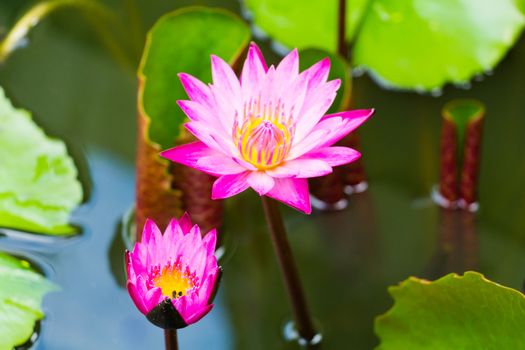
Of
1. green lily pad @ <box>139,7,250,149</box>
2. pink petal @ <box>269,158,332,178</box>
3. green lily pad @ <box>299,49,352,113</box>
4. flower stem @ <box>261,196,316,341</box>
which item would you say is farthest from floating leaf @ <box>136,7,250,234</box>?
pink petal @ <box>269,158,332,178</box>

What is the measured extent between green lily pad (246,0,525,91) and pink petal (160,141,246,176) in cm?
72

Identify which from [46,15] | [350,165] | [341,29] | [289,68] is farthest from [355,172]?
[46,15]

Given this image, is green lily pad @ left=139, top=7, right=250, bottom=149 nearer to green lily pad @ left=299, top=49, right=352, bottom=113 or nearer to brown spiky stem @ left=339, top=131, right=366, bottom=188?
green lily pad @ left=299, top=49, right=352, bottom=113

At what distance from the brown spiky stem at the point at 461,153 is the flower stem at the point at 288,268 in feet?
1.26

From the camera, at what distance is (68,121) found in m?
1.62

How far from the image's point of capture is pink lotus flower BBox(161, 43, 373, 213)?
992 mm

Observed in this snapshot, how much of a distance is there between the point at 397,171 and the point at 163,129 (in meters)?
0.47

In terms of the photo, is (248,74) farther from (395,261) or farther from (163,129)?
(395,261)

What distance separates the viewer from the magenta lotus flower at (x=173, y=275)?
0.94m

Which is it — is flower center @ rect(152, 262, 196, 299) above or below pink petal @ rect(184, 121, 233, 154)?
below

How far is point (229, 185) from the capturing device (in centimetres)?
100

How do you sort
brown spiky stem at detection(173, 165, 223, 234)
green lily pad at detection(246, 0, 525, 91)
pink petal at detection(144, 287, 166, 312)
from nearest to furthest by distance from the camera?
pink petal at detection(144, 287, 166, 312) → brown spiky stem at detection(173, 165, 223, 234) → green lily pad at detection(246, 0, 525, 91)

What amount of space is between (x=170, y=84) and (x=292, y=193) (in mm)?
434

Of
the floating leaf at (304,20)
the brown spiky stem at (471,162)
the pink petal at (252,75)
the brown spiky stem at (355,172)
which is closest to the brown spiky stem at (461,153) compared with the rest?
the brown spiky stem at (471,162)
